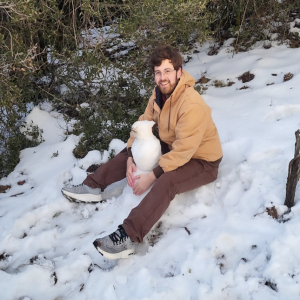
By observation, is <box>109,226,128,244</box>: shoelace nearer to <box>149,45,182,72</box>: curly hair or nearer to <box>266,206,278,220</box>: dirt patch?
<box>266,206,278,220</box>: dirt patch

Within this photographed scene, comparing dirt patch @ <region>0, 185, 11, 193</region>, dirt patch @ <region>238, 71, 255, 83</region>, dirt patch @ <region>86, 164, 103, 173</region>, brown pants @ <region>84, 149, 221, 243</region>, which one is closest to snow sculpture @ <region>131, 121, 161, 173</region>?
brown pants @ <region>84, 149, 221, 243</region>

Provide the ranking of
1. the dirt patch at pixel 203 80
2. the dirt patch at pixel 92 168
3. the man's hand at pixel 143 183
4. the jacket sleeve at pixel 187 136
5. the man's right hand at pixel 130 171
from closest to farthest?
the jacket sleeve at pixel 187 136 → the man's hand at pixel 143 183 → the man's right hand at pixel 130 171 → the dirt patch at pixel 92 168 → the dirt patch at pixel 203 80

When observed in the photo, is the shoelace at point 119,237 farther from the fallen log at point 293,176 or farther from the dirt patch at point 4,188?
the dirt patch at point 4,188

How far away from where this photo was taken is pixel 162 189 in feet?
7.93

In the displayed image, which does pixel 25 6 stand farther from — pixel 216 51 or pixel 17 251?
pixel 216 51

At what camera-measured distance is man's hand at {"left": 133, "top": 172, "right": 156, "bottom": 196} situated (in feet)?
8.56

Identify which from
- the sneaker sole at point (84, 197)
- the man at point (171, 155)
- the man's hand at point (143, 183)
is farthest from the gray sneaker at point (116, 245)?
the sneaker sole at point (84, 197)

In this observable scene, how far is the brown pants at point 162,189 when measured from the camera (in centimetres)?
232

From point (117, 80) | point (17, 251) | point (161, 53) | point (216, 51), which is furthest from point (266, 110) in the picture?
point (17, 251)

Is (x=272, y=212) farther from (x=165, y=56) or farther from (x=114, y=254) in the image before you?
(x=165, y=56)

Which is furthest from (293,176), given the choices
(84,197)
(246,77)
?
(246,77)

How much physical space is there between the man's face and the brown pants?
2.27ft

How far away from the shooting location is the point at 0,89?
11.6 ft

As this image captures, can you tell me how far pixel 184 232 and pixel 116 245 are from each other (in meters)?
0.57
